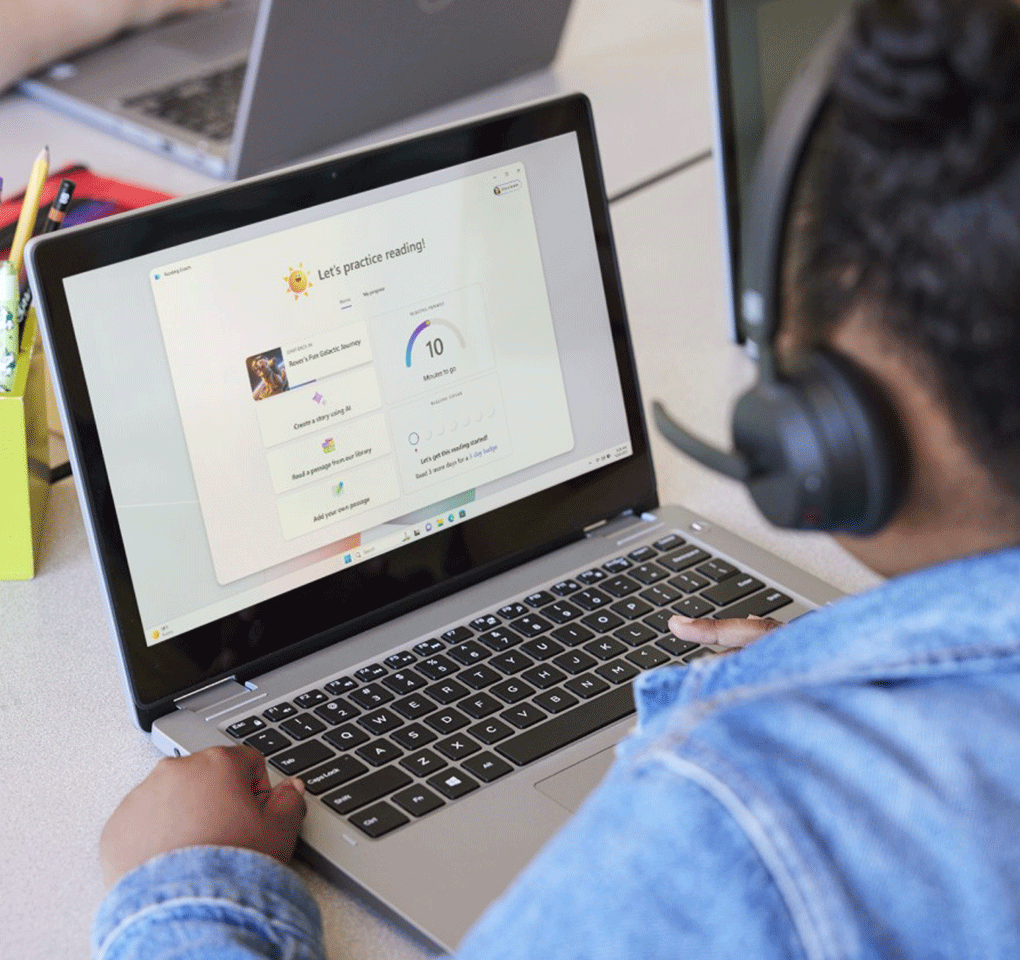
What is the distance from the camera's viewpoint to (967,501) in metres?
0.55

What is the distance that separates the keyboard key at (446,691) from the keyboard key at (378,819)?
97mm

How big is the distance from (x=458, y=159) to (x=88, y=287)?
27cm

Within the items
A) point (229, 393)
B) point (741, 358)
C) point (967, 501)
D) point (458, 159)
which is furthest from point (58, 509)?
point (967, 501)

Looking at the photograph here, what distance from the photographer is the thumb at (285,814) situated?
0.77m

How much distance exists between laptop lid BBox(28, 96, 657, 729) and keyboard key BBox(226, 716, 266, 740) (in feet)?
0.14

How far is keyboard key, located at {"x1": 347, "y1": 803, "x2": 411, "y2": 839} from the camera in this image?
2.59 ft

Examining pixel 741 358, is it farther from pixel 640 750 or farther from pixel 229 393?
pixel 640 750

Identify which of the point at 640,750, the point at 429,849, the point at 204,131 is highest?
the point at 204,131

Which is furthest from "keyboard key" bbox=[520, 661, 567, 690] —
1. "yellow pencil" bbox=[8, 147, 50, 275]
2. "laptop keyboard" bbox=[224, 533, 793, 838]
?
"yellow pencil" bbox=[8, 147, 50, 275]

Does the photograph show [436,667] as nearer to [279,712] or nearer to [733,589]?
[279,712]

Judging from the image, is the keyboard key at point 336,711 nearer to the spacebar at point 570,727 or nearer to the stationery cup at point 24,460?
the spacebar at point 570,727

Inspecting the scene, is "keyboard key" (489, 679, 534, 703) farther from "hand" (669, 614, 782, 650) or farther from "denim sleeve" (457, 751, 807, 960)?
"denim sleeve" (457, 751, 807, 960)

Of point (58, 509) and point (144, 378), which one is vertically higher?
point (144, 378)

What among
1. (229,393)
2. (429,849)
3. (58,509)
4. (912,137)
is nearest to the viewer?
(912,137)
